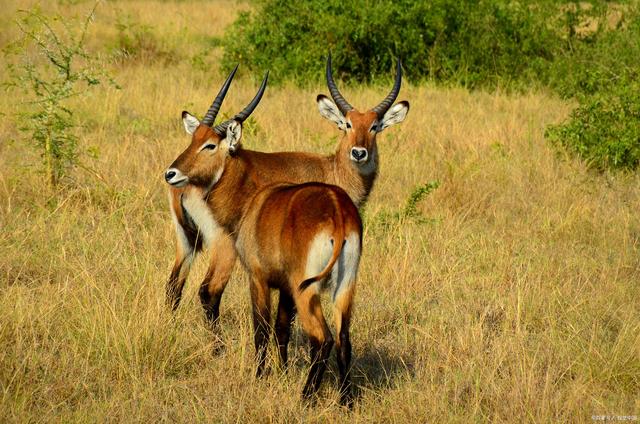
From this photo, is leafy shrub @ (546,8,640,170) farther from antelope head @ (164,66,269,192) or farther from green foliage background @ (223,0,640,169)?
antelope head @ (164,66,269,192)

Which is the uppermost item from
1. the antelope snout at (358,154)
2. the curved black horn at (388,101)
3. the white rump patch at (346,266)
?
the curved black horn at (388,101)

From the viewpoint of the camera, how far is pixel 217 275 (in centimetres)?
510

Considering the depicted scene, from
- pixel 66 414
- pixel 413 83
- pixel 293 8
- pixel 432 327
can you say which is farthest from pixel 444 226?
pixel 293 8

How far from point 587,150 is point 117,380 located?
213 inches

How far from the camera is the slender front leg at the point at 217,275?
5074mm

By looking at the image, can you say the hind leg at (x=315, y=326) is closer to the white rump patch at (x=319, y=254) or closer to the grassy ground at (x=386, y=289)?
the white rump patch at (x=319, y=254)

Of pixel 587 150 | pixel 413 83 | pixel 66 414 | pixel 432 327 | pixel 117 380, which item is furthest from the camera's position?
pixel 413 83

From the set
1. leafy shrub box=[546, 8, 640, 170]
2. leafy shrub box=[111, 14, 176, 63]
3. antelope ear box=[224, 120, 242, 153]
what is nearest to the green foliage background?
leafy shrub box=[111, 14, 176, 63]

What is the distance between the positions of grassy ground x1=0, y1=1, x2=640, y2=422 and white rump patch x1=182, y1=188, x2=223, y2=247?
1.21 ft

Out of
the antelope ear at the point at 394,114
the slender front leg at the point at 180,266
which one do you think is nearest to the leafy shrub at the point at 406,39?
the antelope ear at the point at 394,114

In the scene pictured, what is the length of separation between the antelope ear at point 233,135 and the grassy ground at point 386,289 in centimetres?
84

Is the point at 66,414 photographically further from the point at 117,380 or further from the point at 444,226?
the point at 444,226

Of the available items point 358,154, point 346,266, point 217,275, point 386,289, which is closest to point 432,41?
point 358,154

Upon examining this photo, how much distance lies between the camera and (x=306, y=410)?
4004 millimetres
